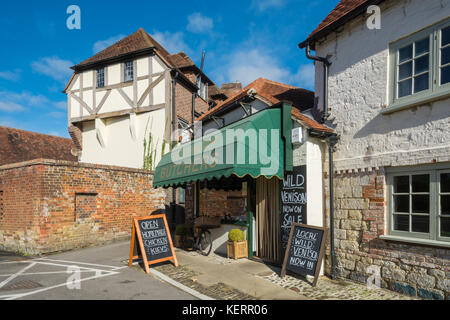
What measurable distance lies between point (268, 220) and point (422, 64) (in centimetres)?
490

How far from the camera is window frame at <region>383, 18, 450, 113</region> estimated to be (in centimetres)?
511

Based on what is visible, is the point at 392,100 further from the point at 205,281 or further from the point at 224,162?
the point at 205,281

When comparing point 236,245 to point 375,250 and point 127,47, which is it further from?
point 127,47

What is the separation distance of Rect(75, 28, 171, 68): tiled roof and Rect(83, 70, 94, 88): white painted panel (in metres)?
0.53

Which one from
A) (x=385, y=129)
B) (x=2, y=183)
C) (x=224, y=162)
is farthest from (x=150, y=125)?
(x=385, y=129)

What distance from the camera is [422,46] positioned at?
5.48 meters

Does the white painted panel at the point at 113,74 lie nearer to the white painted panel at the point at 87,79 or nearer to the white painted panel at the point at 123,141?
the white painted panel at the point at 87,79

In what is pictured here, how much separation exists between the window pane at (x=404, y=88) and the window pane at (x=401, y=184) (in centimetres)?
159

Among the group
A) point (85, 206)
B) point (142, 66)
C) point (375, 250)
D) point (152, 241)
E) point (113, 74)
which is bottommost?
point (152, 241)

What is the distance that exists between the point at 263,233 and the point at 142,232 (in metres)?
3.22

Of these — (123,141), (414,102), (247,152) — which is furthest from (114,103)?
(414,102)

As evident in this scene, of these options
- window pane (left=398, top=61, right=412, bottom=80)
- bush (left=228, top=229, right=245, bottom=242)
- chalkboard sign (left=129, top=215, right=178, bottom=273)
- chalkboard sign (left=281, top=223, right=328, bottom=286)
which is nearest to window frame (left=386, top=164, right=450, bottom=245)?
chalkboard sign (left=281, top=223, right=328, bottom=286)

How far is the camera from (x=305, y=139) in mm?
6859

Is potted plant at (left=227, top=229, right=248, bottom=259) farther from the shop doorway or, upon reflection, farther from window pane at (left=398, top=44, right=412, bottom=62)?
window pane at (left=398, top=44, right=412, bottom=62)
